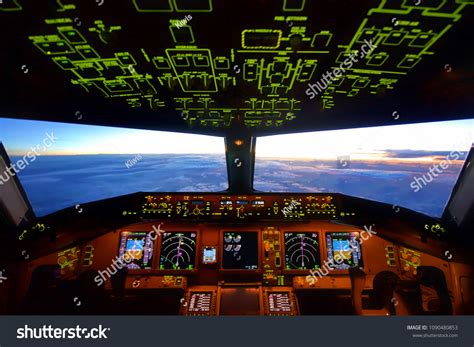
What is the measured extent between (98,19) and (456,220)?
11.9 ft

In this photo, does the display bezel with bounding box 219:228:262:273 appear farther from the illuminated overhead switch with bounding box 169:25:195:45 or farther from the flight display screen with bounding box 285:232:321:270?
the illuminated overhead switch with bounding box 169:25:195:45

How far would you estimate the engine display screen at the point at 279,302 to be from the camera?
240 cm

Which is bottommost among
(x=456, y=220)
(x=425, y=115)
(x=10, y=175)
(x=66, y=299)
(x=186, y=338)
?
(x=186, y=338)

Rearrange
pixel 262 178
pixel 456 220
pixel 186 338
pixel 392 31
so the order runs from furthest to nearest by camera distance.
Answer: pixel 262 178, pixel 456 220, pixel 392 31, pixel 186 338

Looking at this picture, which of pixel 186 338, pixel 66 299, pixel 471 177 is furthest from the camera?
pixel 471 177

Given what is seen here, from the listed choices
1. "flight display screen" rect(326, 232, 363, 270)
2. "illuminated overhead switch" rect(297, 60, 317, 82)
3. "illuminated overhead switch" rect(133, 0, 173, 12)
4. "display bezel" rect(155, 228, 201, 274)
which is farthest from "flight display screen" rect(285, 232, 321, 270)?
"illuminated overhead switch" rect(133, 0, 173, 12)

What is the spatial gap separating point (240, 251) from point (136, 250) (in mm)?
1179

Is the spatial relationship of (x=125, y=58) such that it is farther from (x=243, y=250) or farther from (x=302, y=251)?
(x=302, y=251)

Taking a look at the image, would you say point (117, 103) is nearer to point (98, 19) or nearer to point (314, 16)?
point (98, 19)

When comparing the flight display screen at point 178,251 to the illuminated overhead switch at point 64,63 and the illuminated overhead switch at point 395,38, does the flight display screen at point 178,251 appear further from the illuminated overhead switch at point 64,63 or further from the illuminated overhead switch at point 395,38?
the illuminated overhead switch at point 395,38

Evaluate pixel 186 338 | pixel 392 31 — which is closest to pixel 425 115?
pixel 392 31

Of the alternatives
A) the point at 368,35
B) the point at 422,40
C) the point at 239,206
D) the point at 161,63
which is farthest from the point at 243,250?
the point at 422,40

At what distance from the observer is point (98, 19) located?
1.52 metres

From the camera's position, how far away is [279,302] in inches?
98.1
